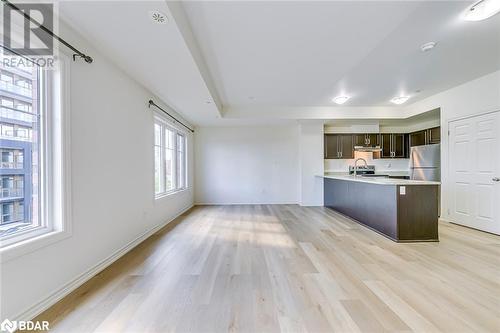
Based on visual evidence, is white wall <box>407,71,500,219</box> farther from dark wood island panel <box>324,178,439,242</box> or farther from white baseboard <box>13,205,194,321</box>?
white baseboard <box>13,205,194,321</box>

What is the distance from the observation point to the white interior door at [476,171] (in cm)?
369

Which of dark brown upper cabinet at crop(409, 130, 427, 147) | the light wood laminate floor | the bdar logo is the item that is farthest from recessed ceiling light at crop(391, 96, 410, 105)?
the bdar logo

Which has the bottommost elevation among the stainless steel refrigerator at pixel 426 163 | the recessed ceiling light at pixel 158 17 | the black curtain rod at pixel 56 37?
the stainless steel refrigerator at pixel 426 163

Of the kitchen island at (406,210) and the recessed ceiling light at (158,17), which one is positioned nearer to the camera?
the recessed ceiling light at (158,17)

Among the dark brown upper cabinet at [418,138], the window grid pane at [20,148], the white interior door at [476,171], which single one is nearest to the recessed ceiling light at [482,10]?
the white interior door at [476,171]

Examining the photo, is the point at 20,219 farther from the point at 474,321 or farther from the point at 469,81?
the point at 469,81

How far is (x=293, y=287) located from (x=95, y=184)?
2.30 m

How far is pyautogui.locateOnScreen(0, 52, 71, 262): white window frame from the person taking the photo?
1.89m

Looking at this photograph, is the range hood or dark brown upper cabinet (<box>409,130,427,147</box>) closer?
dark brown upper cabinet (<box>409,130,427,147</box>)

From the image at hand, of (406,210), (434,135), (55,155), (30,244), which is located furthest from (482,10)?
(30,244)

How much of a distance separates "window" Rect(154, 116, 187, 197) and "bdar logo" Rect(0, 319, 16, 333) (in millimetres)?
2765

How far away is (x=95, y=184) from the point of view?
2385 mm

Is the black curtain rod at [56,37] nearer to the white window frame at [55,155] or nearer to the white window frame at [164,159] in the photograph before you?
the white window frame at [55,155]

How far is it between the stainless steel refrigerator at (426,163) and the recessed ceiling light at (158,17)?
18.8 feet
